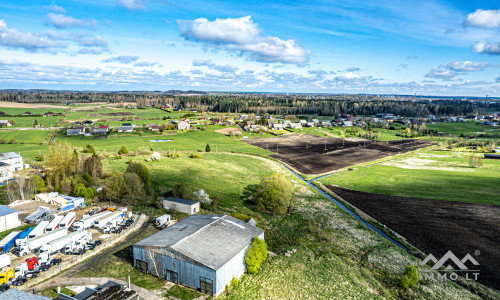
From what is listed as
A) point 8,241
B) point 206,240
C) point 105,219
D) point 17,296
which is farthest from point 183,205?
point 17,296

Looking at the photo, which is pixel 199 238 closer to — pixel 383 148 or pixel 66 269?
pixel 66 269

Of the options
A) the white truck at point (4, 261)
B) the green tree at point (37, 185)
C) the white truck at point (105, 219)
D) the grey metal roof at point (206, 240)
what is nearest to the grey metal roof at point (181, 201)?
the white truck at point (105, 219)

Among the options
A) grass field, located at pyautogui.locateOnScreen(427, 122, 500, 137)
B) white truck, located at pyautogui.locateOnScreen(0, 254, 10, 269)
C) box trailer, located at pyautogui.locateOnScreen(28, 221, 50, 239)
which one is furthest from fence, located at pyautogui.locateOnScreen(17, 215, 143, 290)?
grass field, located at pyautogui.locateOnScreen(427, 122, 500, 137)

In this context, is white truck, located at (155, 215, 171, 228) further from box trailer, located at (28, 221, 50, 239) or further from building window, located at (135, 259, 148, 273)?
box trailer, located at (28, 221, 50, 239)

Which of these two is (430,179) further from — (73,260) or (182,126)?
(182,126)

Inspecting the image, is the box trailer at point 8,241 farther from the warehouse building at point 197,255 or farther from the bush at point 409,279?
the bush at point 409,279
